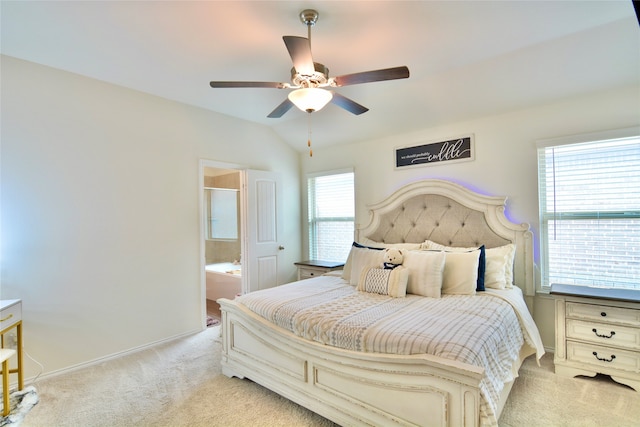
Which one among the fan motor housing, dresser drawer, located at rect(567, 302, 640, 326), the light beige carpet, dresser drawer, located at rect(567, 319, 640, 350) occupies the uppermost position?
the fan motor housing

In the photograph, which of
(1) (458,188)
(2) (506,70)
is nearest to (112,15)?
(2) (506,70)

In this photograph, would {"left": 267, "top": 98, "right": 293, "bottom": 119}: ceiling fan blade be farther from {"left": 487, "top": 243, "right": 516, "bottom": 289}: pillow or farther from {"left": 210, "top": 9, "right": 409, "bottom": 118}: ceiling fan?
{"left": 487, "top": 243, "right": 516, "bottom": 289}: pillow

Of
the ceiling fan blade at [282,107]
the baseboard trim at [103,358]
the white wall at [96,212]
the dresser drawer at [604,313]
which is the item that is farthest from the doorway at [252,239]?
the dresser drawer at [604,313]

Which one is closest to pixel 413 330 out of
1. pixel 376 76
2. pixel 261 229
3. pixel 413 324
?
pixel 413 324

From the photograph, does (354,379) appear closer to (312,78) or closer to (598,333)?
(312,78)

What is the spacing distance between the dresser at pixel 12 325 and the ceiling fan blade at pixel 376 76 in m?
2.79

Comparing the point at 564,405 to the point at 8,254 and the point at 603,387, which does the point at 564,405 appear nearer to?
the point at 603,387

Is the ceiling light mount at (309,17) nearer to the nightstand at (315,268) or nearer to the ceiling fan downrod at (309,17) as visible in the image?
the ceiling fan downrod at (309,17)

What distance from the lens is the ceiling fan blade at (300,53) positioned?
5.63 ft

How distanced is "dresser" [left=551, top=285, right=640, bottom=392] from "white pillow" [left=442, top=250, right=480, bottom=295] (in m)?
0.62

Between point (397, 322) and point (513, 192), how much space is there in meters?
2.09

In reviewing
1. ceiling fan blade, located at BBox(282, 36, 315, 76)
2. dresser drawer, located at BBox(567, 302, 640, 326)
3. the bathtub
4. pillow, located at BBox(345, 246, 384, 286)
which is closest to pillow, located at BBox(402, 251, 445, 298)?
pillow, located at BBox(345, 246, 384, 286)

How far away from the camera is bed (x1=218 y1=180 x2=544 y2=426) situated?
5.14 ft

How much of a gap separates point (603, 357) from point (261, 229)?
3.59m
